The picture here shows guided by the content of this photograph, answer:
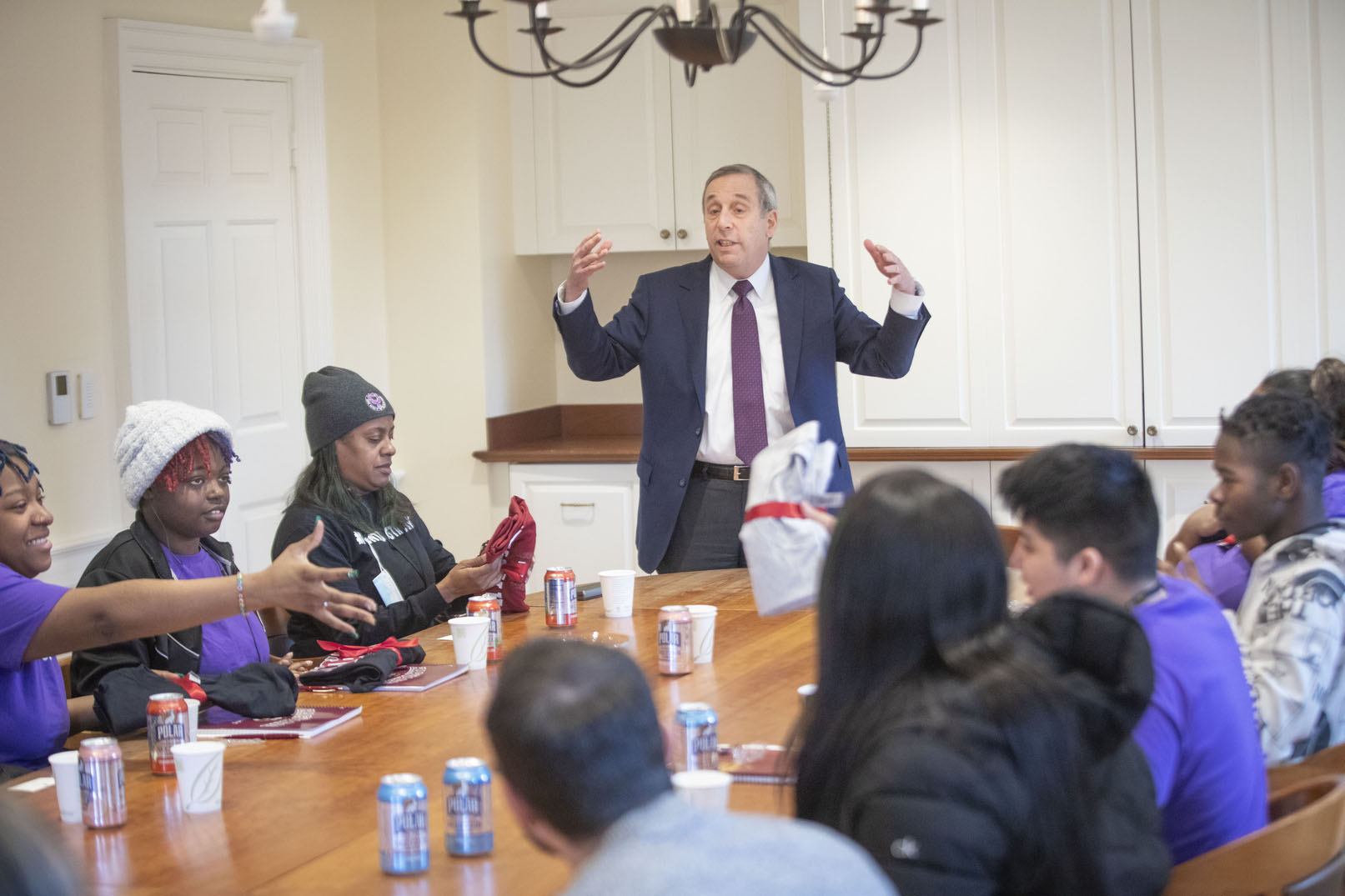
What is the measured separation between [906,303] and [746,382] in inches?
→ 18.5

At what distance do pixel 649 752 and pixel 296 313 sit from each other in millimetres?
4052

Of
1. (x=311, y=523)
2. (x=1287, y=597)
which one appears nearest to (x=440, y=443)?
(x=311, y=523)

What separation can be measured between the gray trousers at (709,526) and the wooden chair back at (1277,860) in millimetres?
2255

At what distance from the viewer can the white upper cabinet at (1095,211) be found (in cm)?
429

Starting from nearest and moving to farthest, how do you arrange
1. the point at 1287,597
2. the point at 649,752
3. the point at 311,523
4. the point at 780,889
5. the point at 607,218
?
the point at 780,889, the point at 649,752, the point at 1287,597, the point at 311,523, the point at 607,218

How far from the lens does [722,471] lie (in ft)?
12.4

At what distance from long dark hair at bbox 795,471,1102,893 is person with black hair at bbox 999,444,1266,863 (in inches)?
11.6

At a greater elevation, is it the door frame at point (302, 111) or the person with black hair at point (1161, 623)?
the door frame at point (302, 111)

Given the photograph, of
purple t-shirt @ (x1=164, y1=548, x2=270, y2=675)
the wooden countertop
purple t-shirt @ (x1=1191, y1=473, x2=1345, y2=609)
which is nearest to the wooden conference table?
purple t-shirt @ (x1=164, y1=548, x2=270, y2=675)

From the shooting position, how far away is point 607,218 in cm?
527

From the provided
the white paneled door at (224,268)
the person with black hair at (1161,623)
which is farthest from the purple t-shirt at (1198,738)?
the white paneled door at (224,268)

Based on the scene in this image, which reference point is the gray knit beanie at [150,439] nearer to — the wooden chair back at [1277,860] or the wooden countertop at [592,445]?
the wooden chair back at [1277,860]

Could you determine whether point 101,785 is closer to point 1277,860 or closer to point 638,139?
point 1277,860

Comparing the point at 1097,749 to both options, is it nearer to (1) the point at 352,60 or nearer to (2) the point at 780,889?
(2) the point at 780,889
